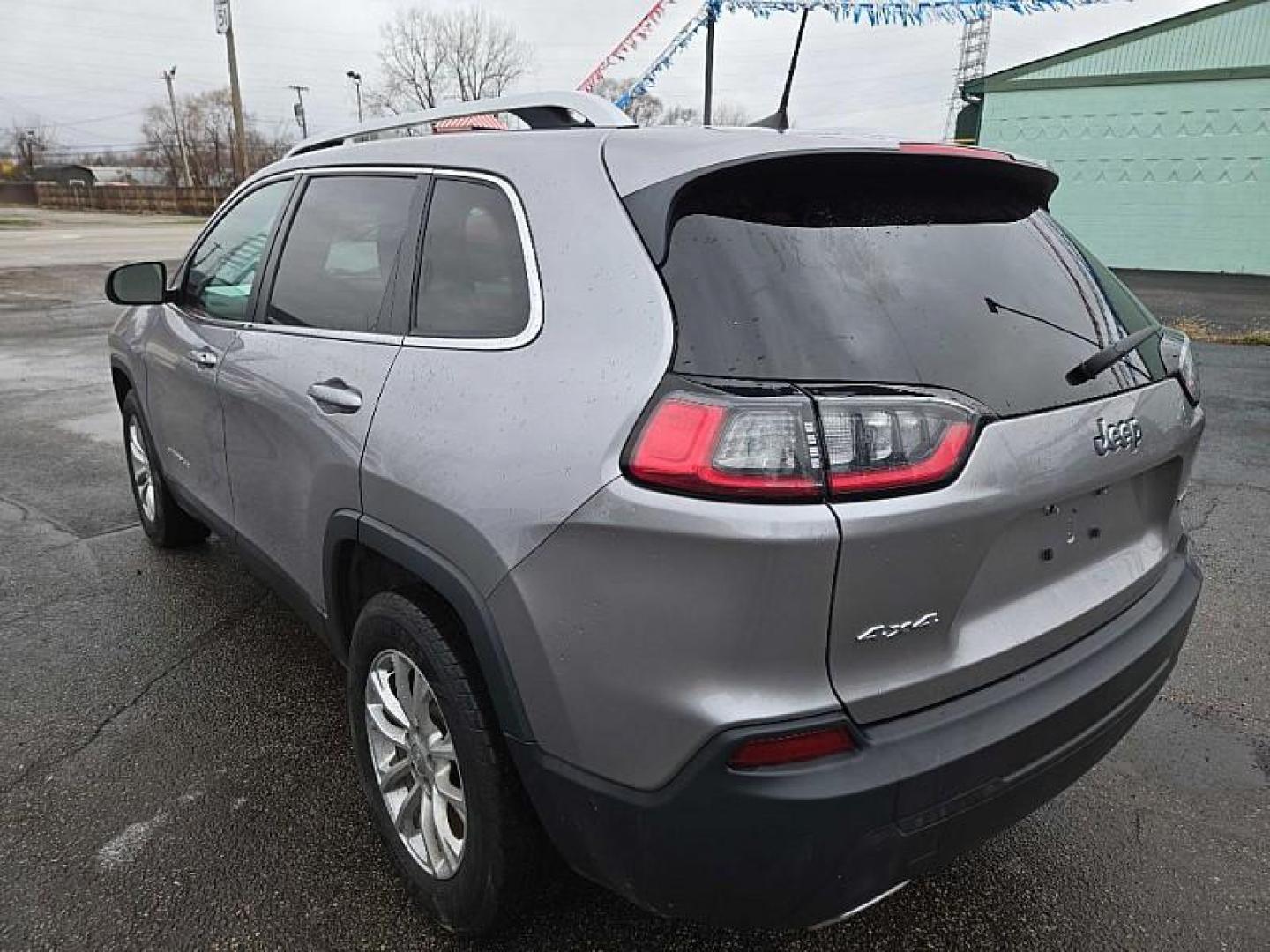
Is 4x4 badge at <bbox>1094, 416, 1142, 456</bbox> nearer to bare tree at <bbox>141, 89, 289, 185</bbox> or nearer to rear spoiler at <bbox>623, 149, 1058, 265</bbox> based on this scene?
rear spoiler at <bbox>623, 149, 1058, 265</bbox>

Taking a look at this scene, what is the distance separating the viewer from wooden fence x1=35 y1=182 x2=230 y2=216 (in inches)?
2109

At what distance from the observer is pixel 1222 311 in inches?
544

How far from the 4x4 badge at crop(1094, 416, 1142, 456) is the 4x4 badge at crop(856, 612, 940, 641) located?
0.53 meters

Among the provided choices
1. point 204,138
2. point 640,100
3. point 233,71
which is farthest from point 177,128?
point 640,100

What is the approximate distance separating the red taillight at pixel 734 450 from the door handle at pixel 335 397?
3.14ft

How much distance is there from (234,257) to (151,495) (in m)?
1.61

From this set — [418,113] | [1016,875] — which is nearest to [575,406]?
[418,113]

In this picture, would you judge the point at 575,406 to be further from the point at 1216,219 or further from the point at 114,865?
the point at 1216,219

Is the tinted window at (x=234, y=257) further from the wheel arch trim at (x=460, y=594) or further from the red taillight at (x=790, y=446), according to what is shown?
the red taillight at (x=790, y=446)

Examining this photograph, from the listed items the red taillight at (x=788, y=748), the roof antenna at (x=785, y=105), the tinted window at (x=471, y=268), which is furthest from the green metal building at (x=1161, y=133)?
the red taillight at (x=788, y=748)

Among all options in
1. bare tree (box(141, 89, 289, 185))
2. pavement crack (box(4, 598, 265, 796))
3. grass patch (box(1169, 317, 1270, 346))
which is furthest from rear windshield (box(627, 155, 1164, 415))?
bare tree (box(141, 89, 289, 185))

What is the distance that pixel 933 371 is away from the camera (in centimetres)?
159

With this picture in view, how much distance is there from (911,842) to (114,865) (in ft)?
6.51

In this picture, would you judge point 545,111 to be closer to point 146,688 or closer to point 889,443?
point 889,443
